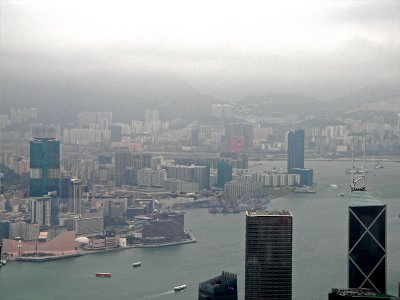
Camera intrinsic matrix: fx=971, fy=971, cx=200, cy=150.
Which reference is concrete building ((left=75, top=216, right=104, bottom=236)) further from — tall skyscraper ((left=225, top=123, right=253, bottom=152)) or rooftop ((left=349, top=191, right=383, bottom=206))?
tall skyscraper ((left=225, top=123, right=253, bottom=152))

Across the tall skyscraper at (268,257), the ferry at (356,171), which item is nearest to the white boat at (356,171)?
the ferry at (356,171)

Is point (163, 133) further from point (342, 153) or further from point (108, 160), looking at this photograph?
point (342, 153)

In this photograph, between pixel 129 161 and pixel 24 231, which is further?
pixel 129 161

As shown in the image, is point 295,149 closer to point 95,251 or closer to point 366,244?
point 95,251

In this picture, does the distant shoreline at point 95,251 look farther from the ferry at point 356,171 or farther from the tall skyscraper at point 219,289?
the tall skyscraper at point 219,289

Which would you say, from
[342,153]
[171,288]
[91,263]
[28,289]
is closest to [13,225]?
[91,263]

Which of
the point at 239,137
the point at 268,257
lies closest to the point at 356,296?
the point at 268,257

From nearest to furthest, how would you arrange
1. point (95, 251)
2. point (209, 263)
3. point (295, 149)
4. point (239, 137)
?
1. point (209, 263)
2. point (95, 251)
3. point (295, 149)
4. point (239, 137)
